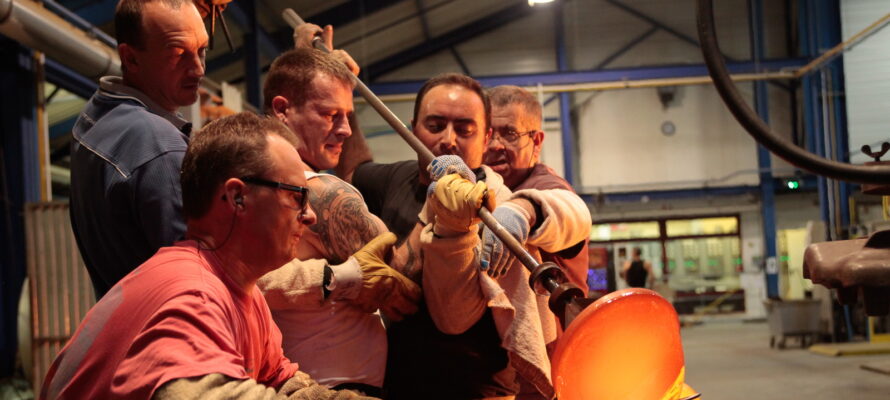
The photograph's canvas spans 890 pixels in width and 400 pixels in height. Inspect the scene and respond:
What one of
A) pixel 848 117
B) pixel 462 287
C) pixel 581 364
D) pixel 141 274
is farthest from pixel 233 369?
pixel 848 117

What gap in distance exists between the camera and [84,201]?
1.79 metres

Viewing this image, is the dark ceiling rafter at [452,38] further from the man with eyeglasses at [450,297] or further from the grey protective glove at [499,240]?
the grey protective glove at [499,240]

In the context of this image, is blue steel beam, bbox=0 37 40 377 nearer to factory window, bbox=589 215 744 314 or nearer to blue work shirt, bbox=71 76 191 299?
blue work shirt, bbox=71 76 191 299

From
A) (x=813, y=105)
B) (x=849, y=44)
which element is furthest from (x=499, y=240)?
(x=813, y=105)

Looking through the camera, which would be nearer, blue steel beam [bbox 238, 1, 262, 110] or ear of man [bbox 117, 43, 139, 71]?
ear of man [bbox 117, 43, 139, 71]

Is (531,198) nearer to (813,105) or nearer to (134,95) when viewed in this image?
(134,95)

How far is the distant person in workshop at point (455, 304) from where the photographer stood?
201cm

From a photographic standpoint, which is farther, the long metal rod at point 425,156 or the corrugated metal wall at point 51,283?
the corrugated metal wall at point 51,283

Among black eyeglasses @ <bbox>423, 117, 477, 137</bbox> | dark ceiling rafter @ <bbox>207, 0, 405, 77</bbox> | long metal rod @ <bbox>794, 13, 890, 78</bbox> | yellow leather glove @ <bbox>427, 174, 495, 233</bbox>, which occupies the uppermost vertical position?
dark ceiling rafter @ <bbox>207, 0, 405, 77</bbox>

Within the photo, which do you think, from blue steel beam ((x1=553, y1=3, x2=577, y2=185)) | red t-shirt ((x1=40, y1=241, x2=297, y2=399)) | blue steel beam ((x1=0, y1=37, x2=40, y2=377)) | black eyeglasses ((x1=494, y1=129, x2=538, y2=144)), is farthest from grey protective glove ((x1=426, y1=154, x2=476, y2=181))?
blue steel beam ((x1=553, y1=3, x2=577, y2=185))

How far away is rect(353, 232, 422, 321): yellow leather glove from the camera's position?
6.20 feet

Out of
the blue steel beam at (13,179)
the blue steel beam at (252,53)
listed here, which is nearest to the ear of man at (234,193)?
the blue steel beam at (13,179)

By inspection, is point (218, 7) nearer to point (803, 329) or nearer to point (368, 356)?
point (368, 356)

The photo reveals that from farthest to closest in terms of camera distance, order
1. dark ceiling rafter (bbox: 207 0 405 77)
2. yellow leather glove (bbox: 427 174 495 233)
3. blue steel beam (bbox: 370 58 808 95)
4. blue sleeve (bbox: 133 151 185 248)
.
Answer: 1. blue steel beam (bbox: 370 58 808 95)
2. dark ceiling rafter (bbox: 207 0 405 77)
3. yellow leather glove (bbox: 427 174 495 233)
4. blue sleeve (bbox: 133 151 185 248)
